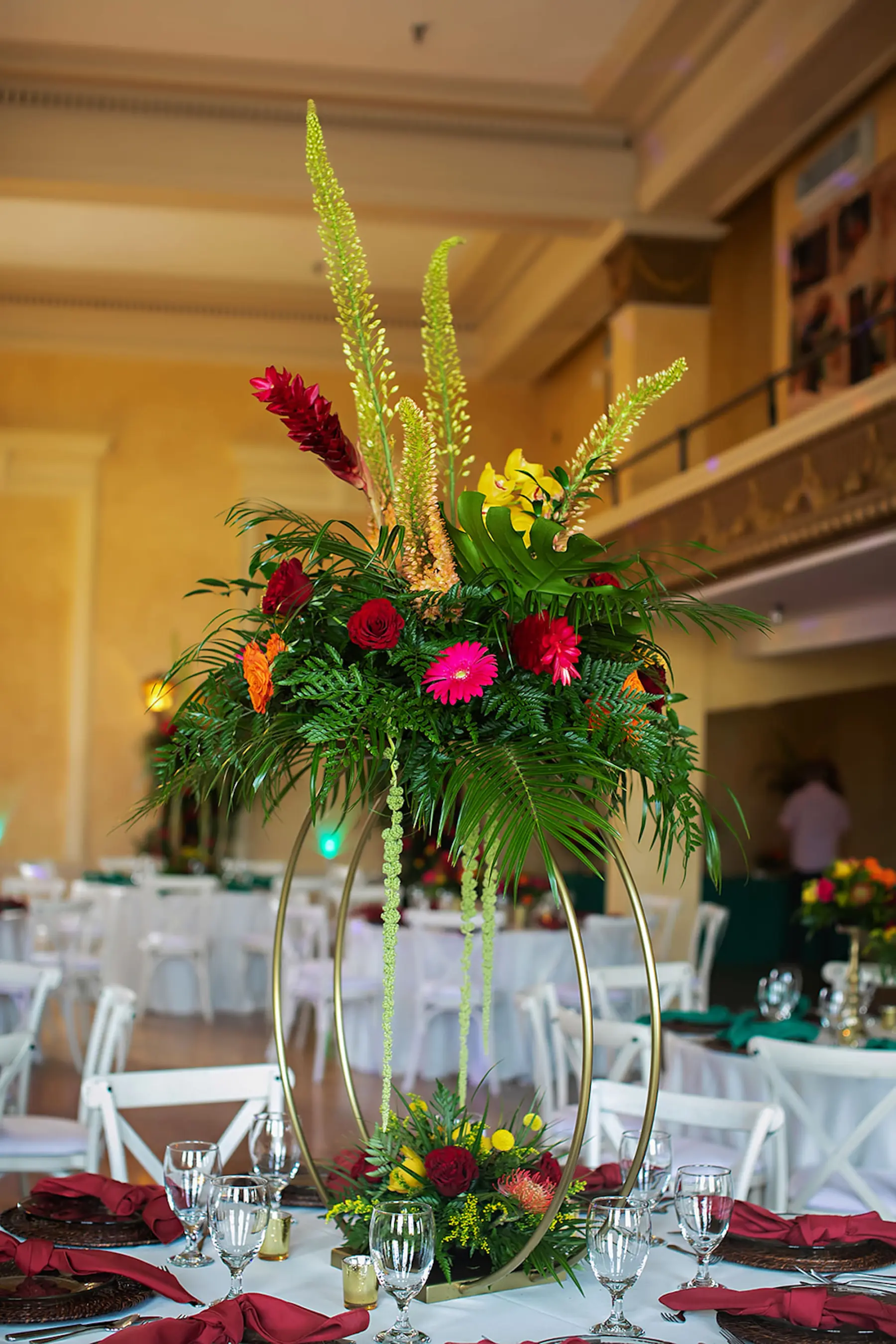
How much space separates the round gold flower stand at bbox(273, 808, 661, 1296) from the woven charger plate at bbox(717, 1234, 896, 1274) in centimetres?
29

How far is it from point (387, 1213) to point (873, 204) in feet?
28.8

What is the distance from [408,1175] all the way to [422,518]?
978 millimetres

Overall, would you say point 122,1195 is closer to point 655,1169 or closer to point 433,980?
point 655,1169

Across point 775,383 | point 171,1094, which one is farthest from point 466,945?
point 775,383

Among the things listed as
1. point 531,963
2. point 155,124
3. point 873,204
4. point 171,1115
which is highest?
point 155,124

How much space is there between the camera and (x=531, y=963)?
7.69m

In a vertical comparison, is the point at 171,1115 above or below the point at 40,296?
below

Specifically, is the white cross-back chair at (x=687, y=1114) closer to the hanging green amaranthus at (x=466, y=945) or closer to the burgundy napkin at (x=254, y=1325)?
the hanging green amaranthus at (x=466, y=945)

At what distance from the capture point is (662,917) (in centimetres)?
1008

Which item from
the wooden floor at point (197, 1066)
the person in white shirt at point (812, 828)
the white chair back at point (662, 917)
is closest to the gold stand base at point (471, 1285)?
the wooden floor at point (197, 1066)

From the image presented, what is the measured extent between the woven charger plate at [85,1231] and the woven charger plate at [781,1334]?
3.18 ft

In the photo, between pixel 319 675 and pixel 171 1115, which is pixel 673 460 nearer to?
pixel 171 1115

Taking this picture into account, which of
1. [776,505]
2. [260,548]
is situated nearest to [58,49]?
[776,505]

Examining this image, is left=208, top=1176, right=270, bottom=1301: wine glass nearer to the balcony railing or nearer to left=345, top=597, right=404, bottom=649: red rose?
left=345, top=597, right=404, bottom=649: red rose
